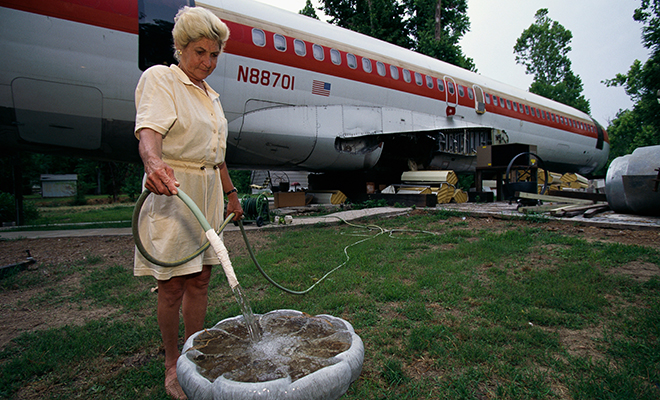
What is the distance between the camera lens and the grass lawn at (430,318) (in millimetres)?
1857

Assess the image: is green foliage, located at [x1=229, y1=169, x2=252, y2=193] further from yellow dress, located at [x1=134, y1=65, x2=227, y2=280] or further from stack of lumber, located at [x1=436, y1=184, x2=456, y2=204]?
yellow dress, located at [x1=134, y1=65, x2=227, y2=280]

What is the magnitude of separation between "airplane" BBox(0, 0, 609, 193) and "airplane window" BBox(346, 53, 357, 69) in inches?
2.3

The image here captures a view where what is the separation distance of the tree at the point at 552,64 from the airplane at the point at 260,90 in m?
33.7

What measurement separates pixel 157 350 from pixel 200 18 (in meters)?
2.12

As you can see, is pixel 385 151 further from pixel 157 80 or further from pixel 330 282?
pixel 157 80

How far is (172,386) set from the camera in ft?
5.93

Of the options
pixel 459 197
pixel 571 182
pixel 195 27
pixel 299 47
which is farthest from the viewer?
pixel 571 182

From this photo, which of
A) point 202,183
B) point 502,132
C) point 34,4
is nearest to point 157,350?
point 202,183

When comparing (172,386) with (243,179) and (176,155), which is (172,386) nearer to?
(176,155)

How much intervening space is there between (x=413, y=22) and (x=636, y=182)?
18.8 metres

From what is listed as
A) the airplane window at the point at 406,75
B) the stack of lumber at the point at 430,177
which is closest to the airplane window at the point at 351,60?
the airplane window at the point at 406,75

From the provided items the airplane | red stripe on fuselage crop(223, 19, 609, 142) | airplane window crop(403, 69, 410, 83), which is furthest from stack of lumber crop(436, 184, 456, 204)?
airplane window crop(403, 69, 410, 83)

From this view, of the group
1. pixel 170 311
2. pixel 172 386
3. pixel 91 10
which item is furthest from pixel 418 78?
pixel 172 386

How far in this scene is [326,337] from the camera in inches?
59.2
